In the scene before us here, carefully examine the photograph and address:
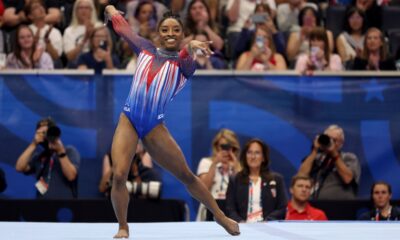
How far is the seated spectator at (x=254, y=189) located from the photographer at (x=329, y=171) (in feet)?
2.10

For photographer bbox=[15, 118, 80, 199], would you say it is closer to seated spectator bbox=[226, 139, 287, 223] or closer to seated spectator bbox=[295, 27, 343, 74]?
seated spectator bbox=[226, 139, 287, 223]

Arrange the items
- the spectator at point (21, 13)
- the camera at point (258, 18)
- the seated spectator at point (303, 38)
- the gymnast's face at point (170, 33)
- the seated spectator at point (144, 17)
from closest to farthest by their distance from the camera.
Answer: the gymnast's face at point (170, 33), the camera at point (258, 18), the seated spectator at point (303, 38), the seated spectator at point (144, 17), the spectator at point (21, 13)

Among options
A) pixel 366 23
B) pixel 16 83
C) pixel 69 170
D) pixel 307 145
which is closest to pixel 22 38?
pixel 16 83

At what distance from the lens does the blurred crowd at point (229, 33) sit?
984 cm

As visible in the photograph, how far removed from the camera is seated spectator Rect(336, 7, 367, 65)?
34.3ft

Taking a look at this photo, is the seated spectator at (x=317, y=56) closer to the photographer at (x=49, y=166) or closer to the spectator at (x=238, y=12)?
the spectator at (x=238, y=12)

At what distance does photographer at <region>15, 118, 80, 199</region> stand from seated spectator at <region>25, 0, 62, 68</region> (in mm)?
1418

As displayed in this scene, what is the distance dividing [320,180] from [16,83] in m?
3.07

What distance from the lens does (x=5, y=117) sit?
9.32 m

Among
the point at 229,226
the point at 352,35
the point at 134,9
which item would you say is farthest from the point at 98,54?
the point at 229,226

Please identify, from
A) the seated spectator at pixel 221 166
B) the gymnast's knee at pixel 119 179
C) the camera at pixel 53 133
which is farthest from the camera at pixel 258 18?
the gymnast's knee at pixel 119 179

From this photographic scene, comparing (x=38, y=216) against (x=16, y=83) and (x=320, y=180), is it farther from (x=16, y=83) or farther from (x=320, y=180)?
(x=320, y=180)

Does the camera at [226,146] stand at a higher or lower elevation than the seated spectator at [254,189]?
higher

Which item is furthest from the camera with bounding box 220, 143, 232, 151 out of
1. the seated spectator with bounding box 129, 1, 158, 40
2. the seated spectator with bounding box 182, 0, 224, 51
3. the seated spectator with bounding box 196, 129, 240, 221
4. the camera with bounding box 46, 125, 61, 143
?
the seated spectator with bounding box 129, 1, 158, 40
